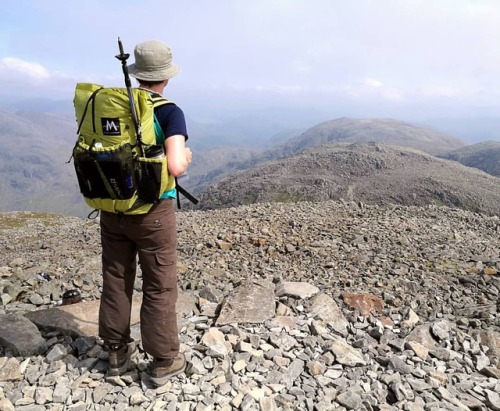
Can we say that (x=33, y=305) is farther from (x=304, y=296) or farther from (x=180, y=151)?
(x=180, y=151)

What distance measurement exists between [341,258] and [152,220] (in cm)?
1003

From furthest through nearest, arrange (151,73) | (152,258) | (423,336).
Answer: (423,336) → (152,258) → (151,73)

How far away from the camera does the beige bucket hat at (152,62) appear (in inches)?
192

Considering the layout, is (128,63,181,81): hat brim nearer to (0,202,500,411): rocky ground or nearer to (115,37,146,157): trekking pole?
(115,37,146,157): trekking pole

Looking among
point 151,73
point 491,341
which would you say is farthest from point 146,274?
point 491,341

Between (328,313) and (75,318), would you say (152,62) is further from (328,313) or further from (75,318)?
(328,313)

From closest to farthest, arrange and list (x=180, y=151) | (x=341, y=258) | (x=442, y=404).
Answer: (x=180, y=151)
(x=442, y=404)
(x=341, y=258)

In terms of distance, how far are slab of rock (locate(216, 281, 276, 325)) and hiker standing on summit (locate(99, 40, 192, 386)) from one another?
2043mm

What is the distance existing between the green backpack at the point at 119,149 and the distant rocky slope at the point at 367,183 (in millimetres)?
87616

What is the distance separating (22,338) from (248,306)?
3.96 metres

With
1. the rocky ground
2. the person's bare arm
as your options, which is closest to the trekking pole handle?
the person's bare arm

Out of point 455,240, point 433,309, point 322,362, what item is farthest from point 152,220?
point 455,240

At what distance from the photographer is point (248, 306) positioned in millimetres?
8125

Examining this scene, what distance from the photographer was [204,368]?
20.1 ft
